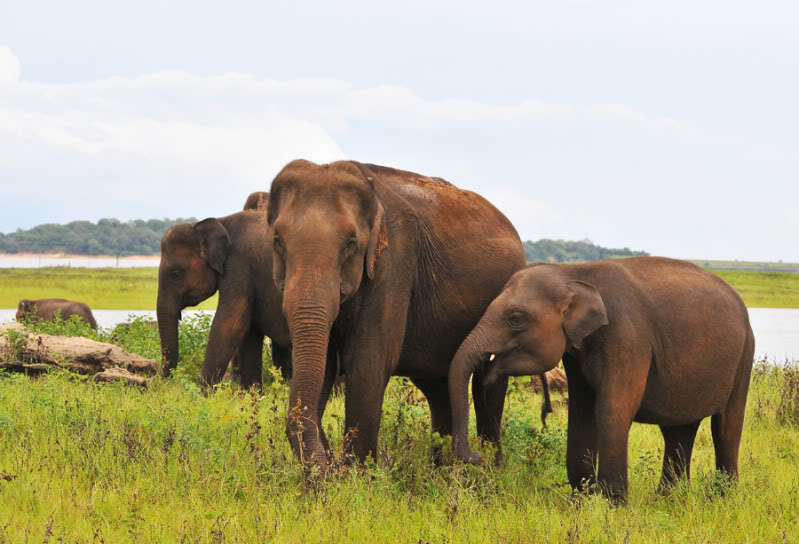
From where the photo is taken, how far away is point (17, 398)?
1059 centimetres

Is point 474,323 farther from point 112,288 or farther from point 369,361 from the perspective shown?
point 112,288

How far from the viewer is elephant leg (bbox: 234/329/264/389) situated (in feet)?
45.0

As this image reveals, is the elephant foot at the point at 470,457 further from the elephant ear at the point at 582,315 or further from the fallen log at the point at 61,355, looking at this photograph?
the fallen log at the point at 61,355

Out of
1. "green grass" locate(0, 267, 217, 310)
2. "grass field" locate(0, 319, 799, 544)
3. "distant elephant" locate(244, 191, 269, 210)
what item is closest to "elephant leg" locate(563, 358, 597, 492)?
"grass field" locate(0, 319, 799, 544)

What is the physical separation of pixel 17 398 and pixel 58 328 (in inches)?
255

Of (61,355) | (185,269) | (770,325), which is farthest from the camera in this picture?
(770,325)

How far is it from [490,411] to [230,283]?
→ 17.3 ft

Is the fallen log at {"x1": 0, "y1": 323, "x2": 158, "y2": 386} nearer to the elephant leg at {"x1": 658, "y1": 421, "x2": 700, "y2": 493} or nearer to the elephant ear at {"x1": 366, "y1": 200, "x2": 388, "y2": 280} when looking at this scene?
the elephant ear at {"x1": 366, "y1": 200, "x2": 388, "y2": 280}

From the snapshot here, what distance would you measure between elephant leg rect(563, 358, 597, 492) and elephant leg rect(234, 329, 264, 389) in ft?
20.8

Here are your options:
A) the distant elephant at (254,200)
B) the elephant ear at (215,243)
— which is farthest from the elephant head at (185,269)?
the distant elephant at (254,200)

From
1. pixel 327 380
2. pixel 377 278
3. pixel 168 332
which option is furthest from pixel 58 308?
pixel 377 278

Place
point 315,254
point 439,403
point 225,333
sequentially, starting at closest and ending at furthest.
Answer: point 315,254 < point 439,403 < point 225,333

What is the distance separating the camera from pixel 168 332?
1455cm

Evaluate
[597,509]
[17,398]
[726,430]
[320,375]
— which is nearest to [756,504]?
[726,430]
